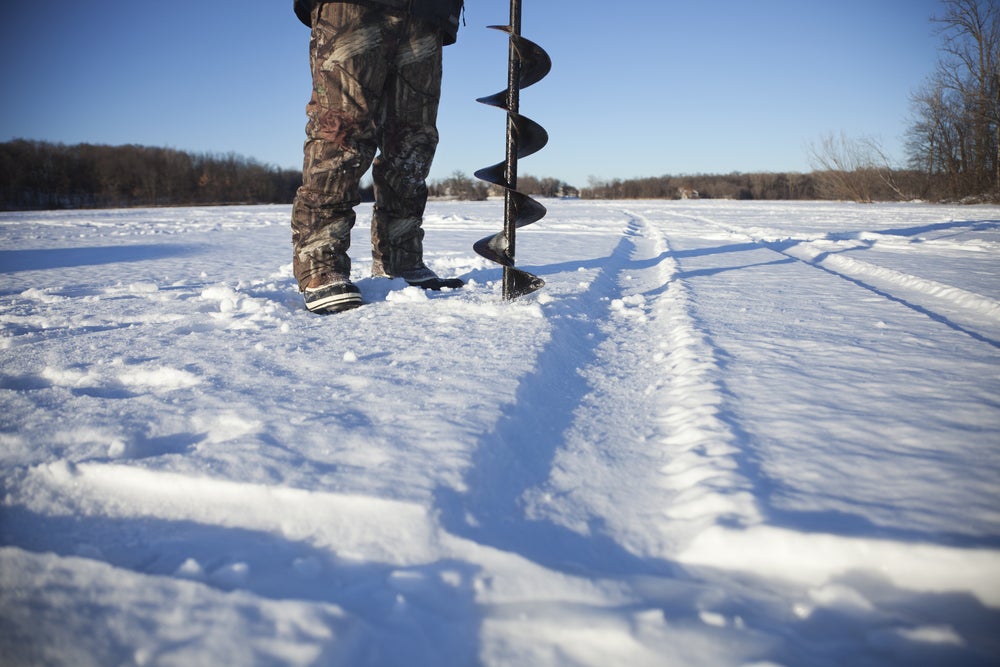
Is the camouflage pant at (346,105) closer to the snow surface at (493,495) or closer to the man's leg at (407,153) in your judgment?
the man's leg at (407,153)

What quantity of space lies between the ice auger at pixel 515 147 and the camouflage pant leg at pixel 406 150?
0.40 metres

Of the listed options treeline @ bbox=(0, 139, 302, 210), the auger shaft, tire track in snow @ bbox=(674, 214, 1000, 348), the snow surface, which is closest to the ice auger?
the auger shaft

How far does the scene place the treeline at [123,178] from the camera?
36250 mm

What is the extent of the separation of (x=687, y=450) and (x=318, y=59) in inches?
82.0

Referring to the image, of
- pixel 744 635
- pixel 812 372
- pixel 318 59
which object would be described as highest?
pixel 318 59

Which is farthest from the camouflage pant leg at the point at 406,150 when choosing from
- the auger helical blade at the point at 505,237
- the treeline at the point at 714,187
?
the treeline at the point at 714,187

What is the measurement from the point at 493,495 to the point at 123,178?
5349 centimetres

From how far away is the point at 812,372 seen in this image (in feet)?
4.53

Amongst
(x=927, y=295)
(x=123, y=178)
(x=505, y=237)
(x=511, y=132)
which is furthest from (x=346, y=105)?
(x=123, y=178)

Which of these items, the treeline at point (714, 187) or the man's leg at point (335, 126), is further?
the treeline at point (714, 187)

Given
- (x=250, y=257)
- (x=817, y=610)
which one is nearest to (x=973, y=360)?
(x=817, y=610)

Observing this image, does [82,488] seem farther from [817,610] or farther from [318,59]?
[318,59]

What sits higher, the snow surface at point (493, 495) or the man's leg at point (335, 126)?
the man's leg at point (335, 126)

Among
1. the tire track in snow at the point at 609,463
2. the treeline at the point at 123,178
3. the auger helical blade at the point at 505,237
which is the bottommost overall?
the tire track in snow at the point at 609,463
